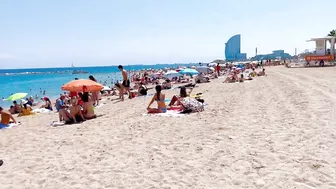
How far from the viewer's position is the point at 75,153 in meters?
5.27

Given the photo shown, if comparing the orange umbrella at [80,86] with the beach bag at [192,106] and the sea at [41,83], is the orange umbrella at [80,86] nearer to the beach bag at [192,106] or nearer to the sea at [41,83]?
the beach bag at [192,106]

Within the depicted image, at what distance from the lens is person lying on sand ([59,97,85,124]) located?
8695mm

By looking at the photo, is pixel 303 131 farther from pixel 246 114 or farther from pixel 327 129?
pixel 246 114

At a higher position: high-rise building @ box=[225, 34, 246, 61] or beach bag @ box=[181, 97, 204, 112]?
high-rise building @ box=[225, 34, 246, 61]

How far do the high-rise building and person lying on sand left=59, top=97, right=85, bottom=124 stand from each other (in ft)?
203

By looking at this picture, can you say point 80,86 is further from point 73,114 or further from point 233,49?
point 233,49

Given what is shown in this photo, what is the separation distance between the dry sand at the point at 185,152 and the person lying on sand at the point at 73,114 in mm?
833

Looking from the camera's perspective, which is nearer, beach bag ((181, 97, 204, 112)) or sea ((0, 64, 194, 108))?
beach bag ((181, 97, 204, 112))

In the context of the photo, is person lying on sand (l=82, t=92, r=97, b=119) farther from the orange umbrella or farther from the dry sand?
the dry sand

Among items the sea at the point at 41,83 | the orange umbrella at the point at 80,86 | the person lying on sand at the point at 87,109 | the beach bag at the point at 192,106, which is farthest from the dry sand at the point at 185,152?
the sea at the point at 41,83

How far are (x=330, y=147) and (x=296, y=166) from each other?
0.95 m

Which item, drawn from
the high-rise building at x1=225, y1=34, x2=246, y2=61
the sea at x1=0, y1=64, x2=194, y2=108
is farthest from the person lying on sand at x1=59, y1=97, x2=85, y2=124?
the high-rise building at x1=225, y1=34, x2=246, y2=61

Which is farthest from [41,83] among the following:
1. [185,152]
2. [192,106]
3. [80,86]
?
[185,152]

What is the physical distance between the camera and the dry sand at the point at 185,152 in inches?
150
